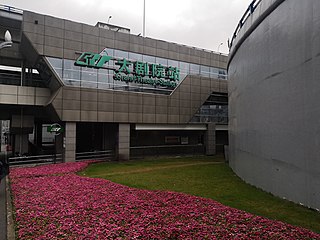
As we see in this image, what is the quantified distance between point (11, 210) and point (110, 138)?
22659 millimetres

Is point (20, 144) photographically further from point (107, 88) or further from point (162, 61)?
point (162, 61)

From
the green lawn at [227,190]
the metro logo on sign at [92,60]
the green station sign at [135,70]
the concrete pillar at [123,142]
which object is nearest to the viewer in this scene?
the green lawn at [227,190]

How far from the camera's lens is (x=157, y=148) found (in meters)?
36.0

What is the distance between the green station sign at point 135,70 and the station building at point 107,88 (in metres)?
0.11

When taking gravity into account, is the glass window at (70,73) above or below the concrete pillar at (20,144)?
above

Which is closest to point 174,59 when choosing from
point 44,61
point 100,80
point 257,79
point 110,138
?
point 100,80

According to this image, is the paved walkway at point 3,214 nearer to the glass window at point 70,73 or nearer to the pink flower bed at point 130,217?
the pink flower bed at point 130,217

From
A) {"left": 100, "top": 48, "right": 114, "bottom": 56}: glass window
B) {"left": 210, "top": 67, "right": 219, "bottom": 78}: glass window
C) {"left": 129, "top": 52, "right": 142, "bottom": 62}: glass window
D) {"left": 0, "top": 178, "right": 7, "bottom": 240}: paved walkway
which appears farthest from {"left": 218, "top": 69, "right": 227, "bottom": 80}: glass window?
{"left": 0, "top": 178, "right": 7, "bottom": 240}: paved walkway

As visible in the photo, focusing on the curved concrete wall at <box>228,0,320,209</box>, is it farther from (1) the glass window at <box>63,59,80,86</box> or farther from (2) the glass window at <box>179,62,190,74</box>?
(2) the glass window at <box>179,62,190,74</box>

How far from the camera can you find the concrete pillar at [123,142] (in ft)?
98.5

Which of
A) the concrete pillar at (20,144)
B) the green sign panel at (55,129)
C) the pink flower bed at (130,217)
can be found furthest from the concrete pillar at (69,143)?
the pink flower bed at (130,217)

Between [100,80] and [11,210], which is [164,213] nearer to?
[11,210]

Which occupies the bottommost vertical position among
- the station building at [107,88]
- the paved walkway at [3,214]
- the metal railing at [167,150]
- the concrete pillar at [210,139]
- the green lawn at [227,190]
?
the paved walkway at [3,214]

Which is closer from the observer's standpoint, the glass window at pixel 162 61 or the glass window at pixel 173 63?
the glass window at pixel 162 61
